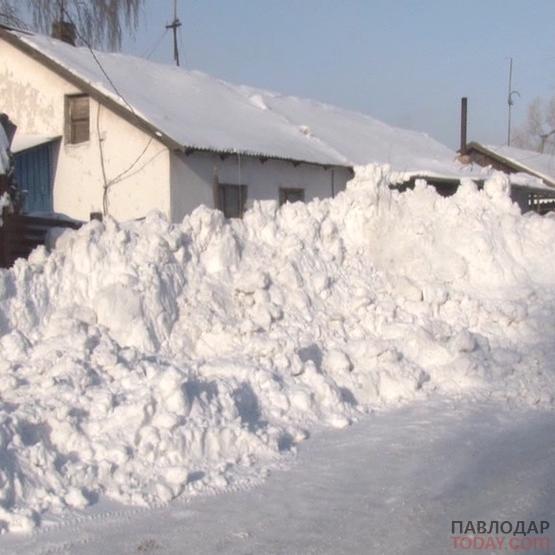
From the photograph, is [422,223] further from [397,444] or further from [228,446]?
[228,446]

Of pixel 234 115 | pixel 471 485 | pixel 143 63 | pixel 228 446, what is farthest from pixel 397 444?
pixel 143 63

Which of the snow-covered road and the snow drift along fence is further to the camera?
the snow drift along fence

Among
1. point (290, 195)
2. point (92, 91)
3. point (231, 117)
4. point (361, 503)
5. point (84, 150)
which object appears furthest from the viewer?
point (231, 117)

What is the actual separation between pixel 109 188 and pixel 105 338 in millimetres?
9097

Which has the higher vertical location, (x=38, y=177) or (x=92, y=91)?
(x=92, y=91)

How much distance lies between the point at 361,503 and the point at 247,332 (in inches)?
142

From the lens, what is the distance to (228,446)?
23.5 ft

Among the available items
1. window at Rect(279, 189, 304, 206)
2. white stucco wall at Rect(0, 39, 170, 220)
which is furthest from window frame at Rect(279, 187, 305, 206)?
white stucco wall at Rect(0, 39, 170, 220)

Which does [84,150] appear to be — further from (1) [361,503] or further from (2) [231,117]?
(1) [361,503]

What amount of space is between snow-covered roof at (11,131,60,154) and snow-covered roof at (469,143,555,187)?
2034cm

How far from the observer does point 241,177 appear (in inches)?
708

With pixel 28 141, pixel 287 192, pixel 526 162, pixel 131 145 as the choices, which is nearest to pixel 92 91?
pixel 131 145

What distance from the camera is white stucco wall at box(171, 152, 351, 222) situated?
54.6 feet

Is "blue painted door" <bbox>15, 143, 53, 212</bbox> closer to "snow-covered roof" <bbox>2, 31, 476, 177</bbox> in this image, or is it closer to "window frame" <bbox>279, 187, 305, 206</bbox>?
"snow-covered roof" <bbox>2, 31, 476, 177</bbox>
